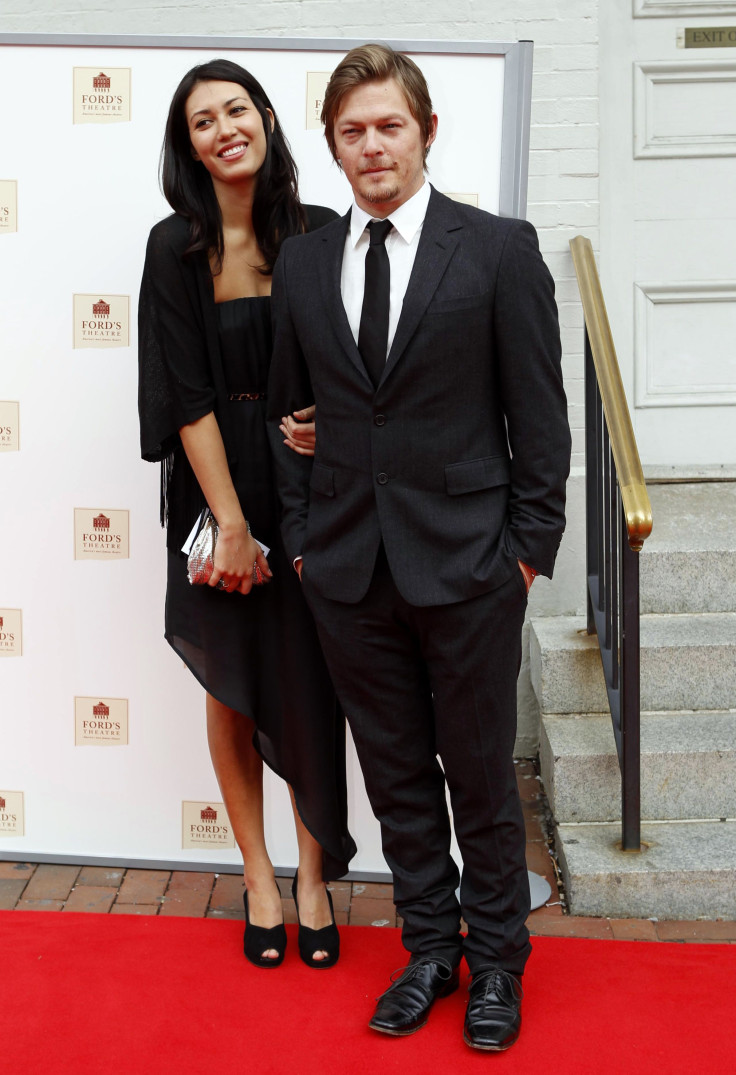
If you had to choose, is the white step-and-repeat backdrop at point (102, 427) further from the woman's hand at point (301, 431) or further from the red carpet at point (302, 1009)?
the woman's hand at point (301, 431)

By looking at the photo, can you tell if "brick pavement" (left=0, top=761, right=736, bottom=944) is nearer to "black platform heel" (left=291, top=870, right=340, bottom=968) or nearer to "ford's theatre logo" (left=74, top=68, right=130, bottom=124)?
"black platform heel" (left=291, top=870, right=340, bottom=968)

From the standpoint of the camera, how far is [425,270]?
1980 millimetres

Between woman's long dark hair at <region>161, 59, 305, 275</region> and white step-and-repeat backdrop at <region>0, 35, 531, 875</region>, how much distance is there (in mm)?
414

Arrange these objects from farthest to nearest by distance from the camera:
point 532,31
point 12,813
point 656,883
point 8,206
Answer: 1. point 532,31
2. point 12,813
3. point 8,206
4. point 656,883

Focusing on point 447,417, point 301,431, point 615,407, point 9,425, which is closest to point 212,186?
point 301,431

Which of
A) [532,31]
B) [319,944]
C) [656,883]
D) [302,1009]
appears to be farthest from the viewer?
[532,31]

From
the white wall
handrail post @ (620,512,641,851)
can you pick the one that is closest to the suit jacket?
handrail post @ (620,512,641,851)

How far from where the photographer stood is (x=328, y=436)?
83.4 inches

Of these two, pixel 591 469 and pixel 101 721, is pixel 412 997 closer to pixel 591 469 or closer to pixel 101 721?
pixel 101 721

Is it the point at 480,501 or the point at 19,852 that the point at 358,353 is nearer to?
the point at 480,501

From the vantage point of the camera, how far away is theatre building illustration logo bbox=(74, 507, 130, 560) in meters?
2.87

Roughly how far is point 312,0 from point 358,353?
1.93m

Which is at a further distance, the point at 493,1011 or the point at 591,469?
the point at 591,469

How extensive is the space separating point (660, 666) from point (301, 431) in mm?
1374
